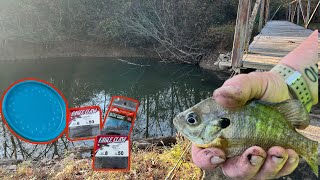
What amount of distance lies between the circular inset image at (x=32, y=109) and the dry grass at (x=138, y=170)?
7.49 feet

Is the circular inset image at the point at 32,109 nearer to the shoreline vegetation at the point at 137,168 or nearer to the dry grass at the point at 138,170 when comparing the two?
the shoreline vegetation at the point at 137,168

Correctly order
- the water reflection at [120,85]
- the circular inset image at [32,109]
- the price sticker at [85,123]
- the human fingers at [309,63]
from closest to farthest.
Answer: the human fingers at [309,63] → the circular inset image at [32,109] → the price sticker at [85,123] → the water reflection at [120,85]

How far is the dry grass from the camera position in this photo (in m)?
3.97

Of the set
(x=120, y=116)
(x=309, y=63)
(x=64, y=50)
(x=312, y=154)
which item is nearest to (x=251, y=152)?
(x=312, y=154)

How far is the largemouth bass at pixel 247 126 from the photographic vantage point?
3.44 feet

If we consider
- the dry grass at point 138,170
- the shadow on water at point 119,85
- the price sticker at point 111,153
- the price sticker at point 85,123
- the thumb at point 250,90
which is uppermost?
the thumb at point 250,90

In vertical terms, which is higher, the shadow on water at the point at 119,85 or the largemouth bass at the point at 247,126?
the largemouth bass at the point at 247,126

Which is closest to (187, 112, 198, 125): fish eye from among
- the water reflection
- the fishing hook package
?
the fishing hook package

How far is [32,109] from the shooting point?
148 cm

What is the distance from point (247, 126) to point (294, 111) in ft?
0.53

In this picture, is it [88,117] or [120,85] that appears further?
[120,85]

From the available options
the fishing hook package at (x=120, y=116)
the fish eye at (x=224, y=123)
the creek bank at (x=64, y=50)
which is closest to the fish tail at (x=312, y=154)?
the fish eye at (x=224, y=123)

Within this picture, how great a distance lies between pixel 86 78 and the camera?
12.5 m

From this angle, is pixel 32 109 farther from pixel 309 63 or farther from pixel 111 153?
pixel 309 63
